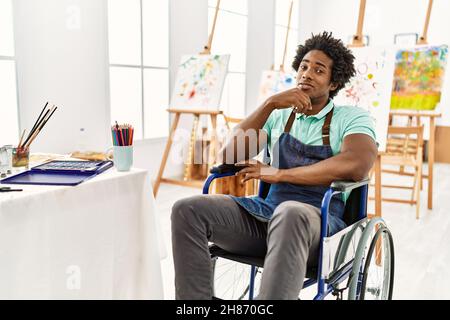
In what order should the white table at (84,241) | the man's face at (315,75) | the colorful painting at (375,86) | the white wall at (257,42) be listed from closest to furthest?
1. the white table at (84,241)
2. the man's face at (315,75)
3. the colorful painting at (375,86)
4. the white wall at (257,42)

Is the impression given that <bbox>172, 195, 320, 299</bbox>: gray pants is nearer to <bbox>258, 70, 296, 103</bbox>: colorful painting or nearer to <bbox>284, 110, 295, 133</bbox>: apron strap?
<bbox>284, 110, 295, 133</bbox>: apron strap

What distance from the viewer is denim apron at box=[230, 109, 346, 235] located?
164 centimetres

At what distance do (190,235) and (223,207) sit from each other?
0.16 metres

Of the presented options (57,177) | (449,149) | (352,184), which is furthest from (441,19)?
(57,177)

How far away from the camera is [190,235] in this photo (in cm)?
148

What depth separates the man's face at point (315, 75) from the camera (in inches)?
71.2

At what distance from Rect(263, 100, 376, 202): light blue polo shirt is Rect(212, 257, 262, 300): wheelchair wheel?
0.69m

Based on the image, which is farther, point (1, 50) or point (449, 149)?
point (449, 149)

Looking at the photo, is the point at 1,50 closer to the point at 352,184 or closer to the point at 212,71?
the point at 212,71

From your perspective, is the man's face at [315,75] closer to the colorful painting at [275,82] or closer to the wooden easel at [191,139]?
the wooden easel at [191,139]

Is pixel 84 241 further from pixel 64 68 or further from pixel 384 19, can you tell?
pixel 384 19

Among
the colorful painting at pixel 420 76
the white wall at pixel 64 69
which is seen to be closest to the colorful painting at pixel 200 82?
the white wall at pixel 64 69

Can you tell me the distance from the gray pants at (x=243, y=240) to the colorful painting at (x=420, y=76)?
3025 millimetres

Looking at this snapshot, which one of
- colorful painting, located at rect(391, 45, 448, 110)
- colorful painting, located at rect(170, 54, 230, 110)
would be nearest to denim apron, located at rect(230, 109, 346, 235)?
colorful painting, located at rect(170, 54, 230, 110)
